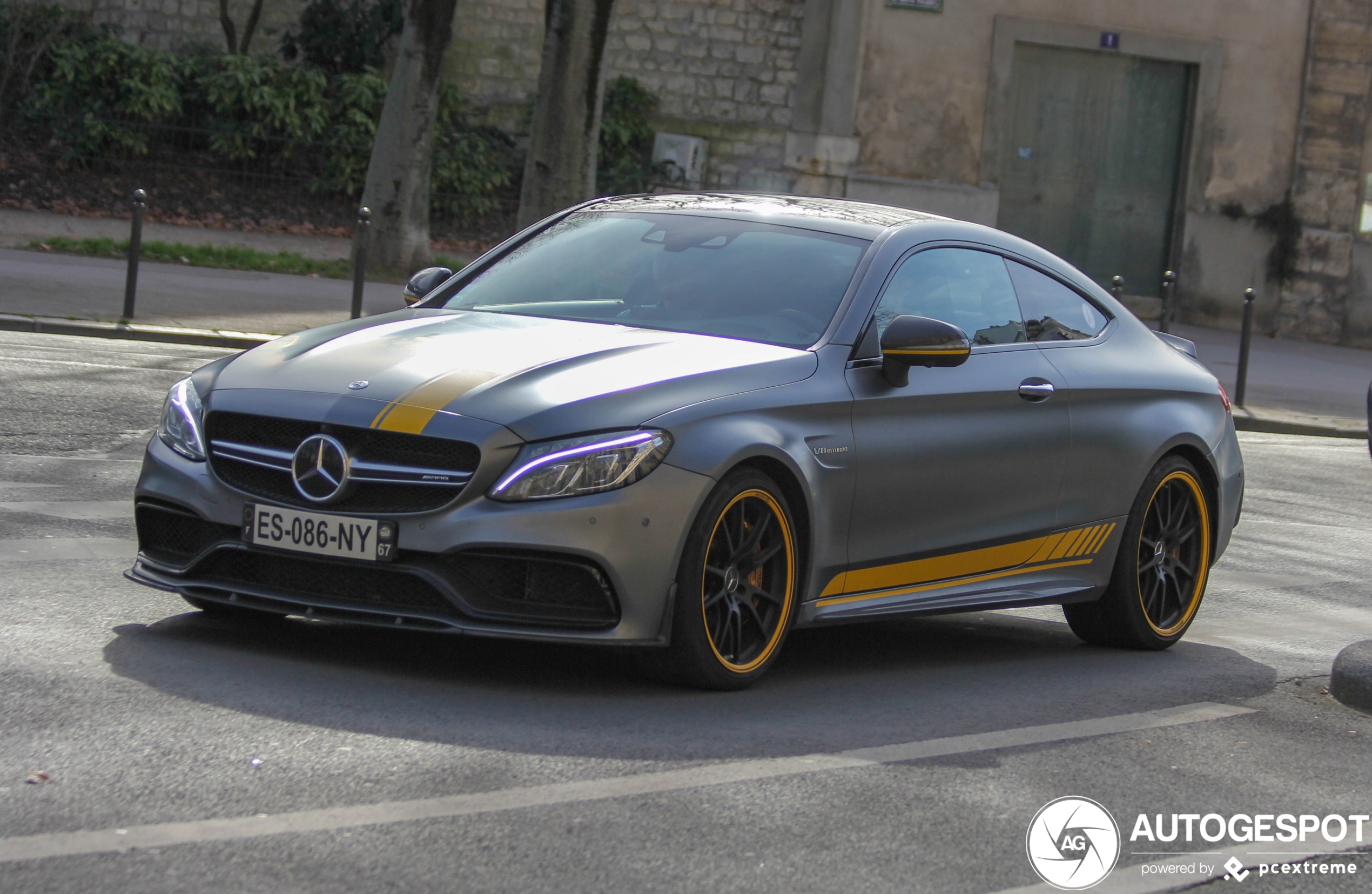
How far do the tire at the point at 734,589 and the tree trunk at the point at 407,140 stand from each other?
1523 centimetres

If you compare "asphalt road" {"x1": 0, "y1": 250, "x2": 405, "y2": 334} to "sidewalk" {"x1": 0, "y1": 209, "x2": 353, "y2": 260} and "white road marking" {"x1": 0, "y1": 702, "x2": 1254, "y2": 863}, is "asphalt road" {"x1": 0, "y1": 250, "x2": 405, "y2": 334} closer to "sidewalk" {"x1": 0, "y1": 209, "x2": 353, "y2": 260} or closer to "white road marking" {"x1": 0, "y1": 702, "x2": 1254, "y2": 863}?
"sidewalk" {"x1": 0, "y1": 209, "x2": 353, "y2": 260}

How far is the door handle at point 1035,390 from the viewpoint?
6520mm

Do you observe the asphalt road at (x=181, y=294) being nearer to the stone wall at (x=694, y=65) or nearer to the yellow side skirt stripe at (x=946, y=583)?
the stone wall at (x=694, y=65)

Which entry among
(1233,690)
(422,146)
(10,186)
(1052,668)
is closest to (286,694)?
(1052,668)

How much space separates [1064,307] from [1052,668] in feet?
4.66

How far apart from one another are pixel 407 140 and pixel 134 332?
643cm

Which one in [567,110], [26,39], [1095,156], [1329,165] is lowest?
[567,110]

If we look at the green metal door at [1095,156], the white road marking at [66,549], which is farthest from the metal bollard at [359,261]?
the green metal door at [1095,156]

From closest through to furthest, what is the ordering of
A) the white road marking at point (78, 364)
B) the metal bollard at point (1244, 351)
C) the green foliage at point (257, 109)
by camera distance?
the white road marking at point (78, 364)
the metal bollard at point (1244, 351)
the green foliage at point (257, 109)

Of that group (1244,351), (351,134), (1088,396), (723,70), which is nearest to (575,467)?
(1088,396)

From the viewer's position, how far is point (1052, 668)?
6645 millimetres

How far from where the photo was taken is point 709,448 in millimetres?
5215

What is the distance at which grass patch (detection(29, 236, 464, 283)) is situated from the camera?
19391 mm

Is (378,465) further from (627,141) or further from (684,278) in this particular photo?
(627,141)
